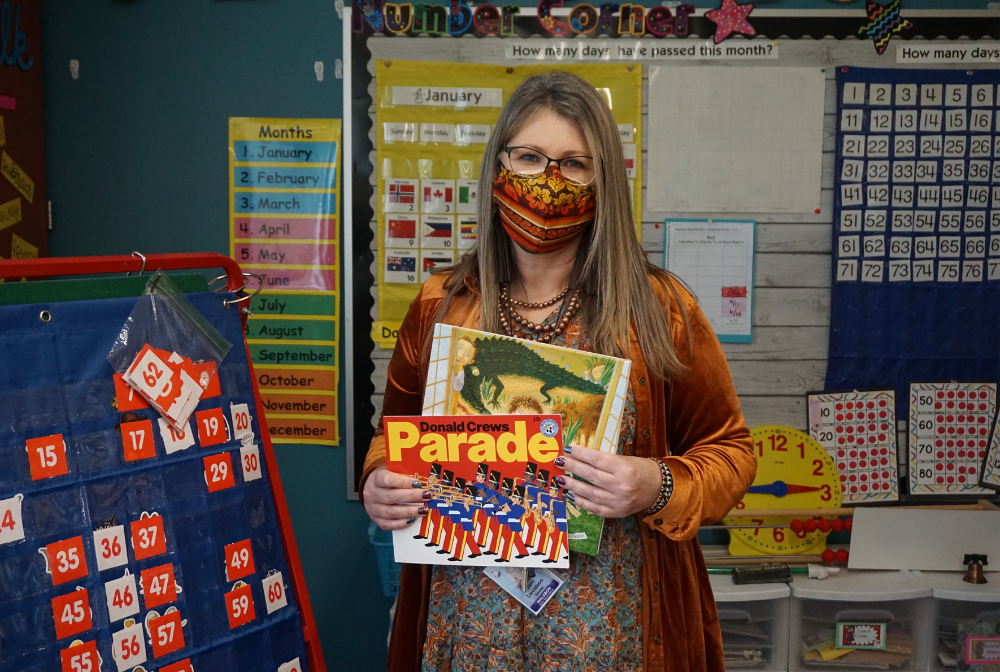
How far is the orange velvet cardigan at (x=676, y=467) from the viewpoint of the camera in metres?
1.23

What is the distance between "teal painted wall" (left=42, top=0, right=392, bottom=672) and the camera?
271 centimetres

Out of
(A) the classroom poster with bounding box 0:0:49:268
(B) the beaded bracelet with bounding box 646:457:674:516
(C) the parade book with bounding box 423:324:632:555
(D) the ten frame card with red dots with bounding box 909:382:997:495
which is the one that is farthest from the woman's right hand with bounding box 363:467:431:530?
(D) the ten frame card with red dots with bounding box 909:382:997:495

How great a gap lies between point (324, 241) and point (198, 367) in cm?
133

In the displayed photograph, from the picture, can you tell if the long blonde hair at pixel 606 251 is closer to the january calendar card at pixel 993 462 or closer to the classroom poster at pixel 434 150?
the classroom poster at pixel 434 150

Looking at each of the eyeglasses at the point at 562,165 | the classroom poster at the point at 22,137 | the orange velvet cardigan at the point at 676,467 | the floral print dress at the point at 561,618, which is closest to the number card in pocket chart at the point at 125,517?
the orange velvet cardigan at the point at 676,467

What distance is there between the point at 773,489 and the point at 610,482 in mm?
1781

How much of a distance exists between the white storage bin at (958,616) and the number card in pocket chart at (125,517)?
2.09 m

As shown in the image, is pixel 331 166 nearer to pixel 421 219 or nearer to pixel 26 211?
pixel 421 219

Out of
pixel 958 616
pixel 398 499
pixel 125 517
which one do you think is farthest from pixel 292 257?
pixel 958 616

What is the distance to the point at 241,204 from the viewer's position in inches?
108

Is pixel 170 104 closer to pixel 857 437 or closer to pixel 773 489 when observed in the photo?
pixel 773 489

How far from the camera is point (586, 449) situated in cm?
116

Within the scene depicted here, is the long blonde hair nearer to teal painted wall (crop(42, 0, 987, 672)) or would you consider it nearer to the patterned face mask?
the patterned face mask

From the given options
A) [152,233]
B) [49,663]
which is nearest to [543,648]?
[49,663]
